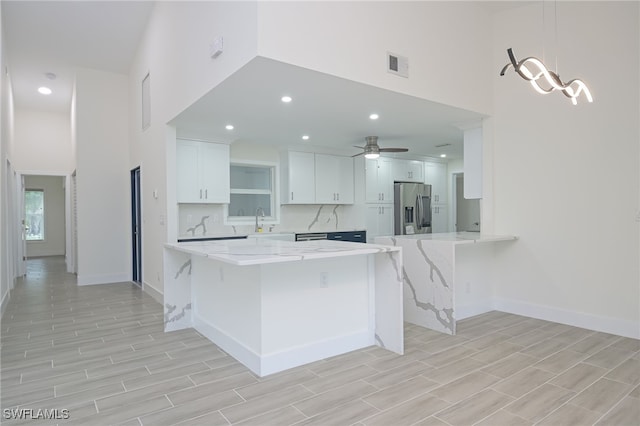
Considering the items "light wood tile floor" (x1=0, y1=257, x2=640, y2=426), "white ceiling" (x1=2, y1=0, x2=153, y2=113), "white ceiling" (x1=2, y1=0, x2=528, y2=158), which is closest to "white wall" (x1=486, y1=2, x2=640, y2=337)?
"light wood tile floor" (x1=0, y1=257, x2=640, y2=426)

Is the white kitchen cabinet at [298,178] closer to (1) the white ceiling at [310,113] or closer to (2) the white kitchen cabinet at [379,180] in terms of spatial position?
(1) the white ceiling at [310,113]

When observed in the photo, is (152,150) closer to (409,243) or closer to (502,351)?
(409,243)

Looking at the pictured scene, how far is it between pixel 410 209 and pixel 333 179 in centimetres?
167

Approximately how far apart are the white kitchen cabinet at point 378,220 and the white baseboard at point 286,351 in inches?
146

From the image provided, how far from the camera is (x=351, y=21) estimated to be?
3053mm

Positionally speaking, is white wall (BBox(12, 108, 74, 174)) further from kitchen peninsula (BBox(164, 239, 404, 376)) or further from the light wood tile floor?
kitchen peninsula (BBox(164, 239, 404, 376))

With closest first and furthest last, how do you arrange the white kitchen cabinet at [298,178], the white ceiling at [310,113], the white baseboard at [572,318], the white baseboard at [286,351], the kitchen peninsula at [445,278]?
the white baseboard at [286,351] → the white ceiling at [310,113] → the white baseboard at [572,318] → the kitchen peninsula at [445,278] → the white kitchen cabinet at [298,178]

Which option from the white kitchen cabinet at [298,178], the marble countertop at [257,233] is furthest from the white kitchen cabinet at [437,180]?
the white kitchen cabinet at [298,178]

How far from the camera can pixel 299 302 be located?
287 centimetres

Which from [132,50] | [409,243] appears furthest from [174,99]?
[409,243]

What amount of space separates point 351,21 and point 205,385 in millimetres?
2934

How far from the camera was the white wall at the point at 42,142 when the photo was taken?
7816mm

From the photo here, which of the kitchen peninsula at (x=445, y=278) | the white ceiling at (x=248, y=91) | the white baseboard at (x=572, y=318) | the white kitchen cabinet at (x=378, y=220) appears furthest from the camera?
the white kitchen cabinet at (x=378, y=220)

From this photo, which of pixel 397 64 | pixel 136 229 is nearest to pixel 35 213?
pixel 136 229
